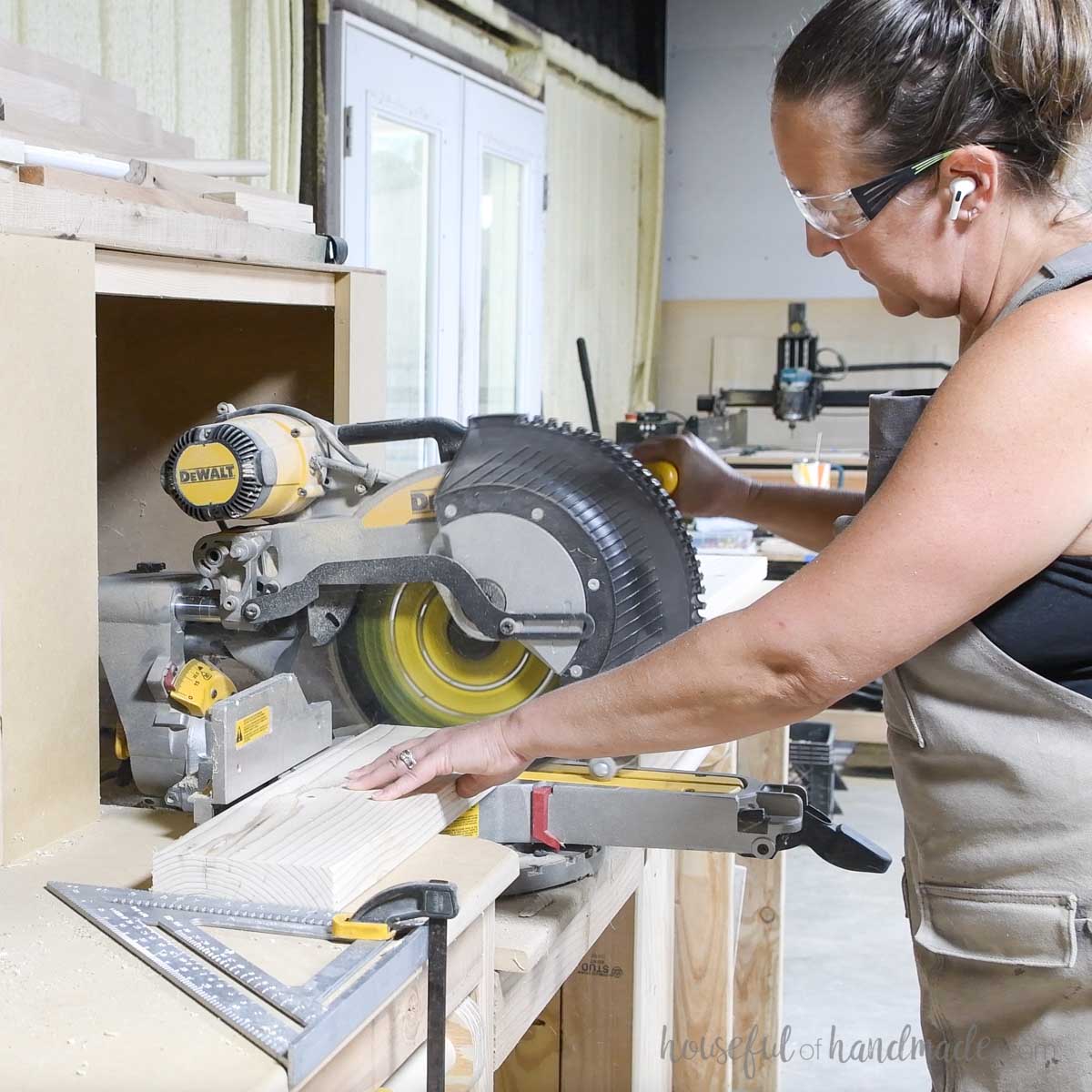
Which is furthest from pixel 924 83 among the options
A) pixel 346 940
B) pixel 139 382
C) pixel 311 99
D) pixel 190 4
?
pixel 311 99

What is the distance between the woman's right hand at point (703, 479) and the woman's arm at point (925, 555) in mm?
597

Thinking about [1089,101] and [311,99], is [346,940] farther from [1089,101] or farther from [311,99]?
[311,99]

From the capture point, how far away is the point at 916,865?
111 cm

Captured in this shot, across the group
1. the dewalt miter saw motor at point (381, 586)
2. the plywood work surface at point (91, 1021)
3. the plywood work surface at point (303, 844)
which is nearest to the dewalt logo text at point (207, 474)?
the dewalt miter saw motor at point (381, 586)

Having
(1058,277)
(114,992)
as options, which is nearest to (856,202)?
(1058,277)

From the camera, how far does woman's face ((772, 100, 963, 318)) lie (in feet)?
3.29

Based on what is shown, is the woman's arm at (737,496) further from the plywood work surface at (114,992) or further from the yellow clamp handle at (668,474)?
the plywood work surface at (114,992)

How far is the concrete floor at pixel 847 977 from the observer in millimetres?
2666

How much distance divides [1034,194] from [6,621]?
86 centimetres

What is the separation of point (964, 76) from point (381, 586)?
0.67 m

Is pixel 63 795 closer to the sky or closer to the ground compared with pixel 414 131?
closer to the ground

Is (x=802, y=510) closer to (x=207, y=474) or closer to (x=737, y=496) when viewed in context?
(x=737, y=496)

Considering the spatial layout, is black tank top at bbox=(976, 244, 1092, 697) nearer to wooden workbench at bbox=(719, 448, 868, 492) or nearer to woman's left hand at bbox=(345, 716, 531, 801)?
woman's left hand at bbox=(345, 716, 531, 801)

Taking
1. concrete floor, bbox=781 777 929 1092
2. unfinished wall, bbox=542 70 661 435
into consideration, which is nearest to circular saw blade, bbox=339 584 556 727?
concrete floor, bbox=781 777 929 1092
